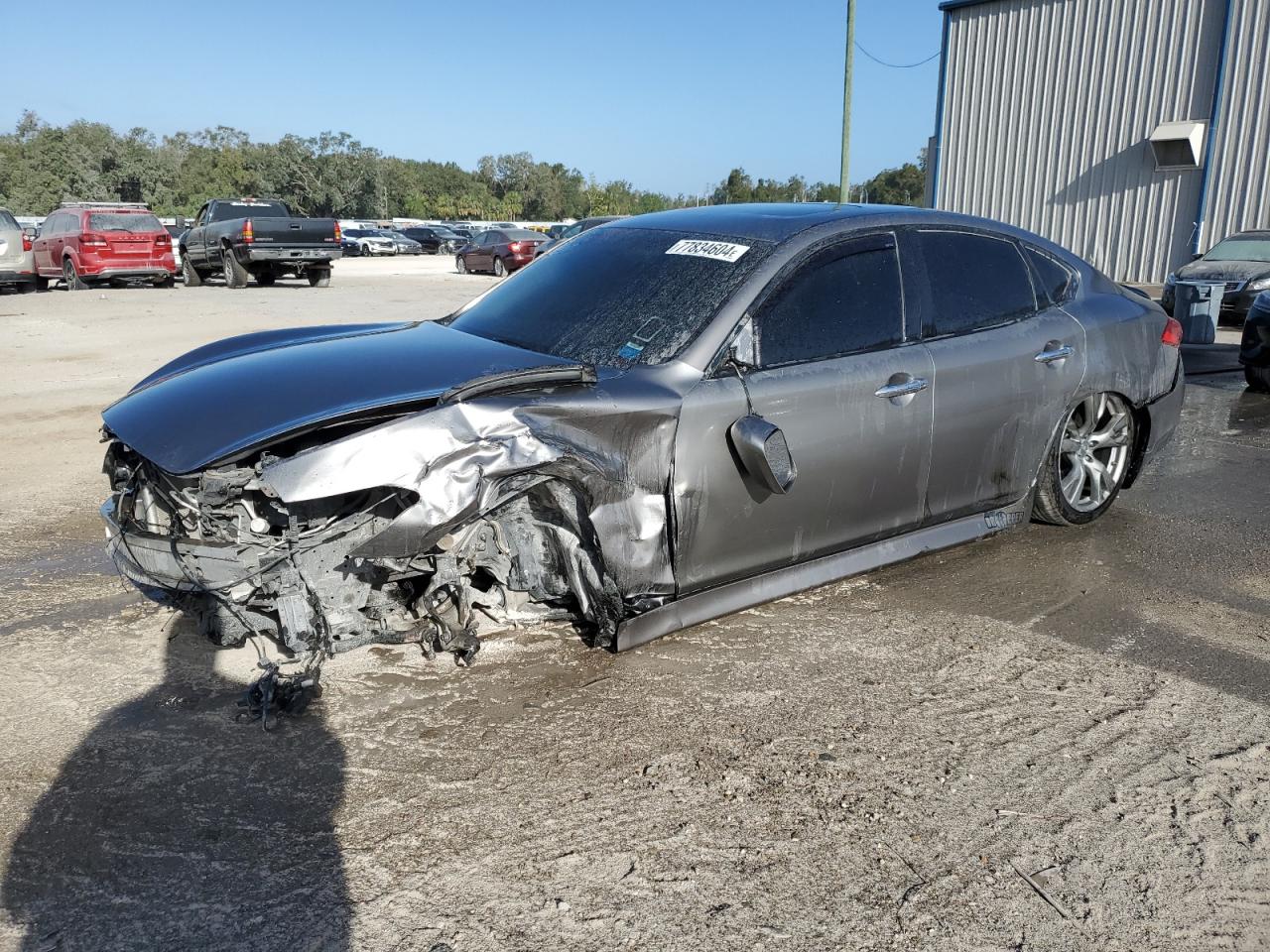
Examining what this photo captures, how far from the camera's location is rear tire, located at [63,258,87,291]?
67.3ft

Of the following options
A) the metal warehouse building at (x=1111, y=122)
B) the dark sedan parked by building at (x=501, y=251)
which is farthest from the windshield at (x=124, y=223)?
the metal warehouse building at (x=1111, y=122)

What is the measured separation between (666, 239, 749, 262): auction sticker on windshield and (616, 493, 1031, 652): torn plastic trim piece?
127 centimetres

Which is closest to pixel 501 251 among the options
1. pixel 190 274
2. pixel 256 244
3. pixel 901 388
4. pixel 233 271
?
pixel 190 274

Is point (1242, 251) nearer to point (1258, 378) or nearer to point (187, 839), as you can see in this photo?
point (1258, 378)

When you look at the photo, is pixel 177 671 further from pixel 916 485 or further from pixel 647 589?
pixel 916 485

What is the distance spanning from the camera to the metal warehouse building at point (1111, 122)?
2033cm

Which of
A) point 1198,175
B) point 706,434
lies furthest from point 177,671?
point 1198,175

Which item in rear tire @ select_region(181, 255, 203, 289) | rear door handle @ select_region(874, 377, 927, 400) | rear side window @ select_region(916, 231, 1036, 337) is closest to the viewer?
rear door handle @ select_region(874, 377, 927, 400)

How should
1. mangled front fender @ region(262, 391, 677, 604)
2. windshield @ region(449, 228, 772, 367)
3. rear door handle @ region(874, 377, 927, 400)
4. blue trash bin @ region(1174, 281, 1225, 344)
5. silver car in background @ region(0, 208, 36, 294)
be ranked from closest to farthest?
mangled front fender @ region(262, 391, 677, 604)
windshield @ region(449, 228, 772, 367)
rear door handle @ region(874, 377, 927, 400)
blue trash bin @ region(1174, 281, 1225, 344)
silver car in background @ region(0, 208, 36, 294)

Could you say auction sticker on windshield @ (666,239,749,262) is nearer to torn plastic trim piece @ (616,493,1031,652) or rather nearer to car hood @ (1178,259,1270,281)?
torn plastic trim piece @ (616,493,1031,652)

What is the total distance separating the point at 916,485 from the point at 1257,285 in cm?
1218

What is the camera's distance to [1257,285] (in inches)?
541

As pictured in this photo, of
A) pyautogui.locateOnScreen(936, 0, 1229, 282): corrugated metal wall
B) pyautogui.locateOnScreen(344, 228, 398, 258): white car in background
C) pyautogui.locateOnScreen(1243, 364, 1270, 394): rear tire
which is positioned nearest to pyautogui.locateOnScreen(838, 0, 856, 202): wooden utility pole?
pyautogui.locateOnScreen(936, 0, 1229, 282): corrugated metal wall

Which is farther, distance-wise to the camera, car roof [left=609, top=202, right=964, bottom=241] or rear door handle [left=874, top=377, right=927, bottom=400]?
car roof [left=609, top=202, right=964, bottom=241]
